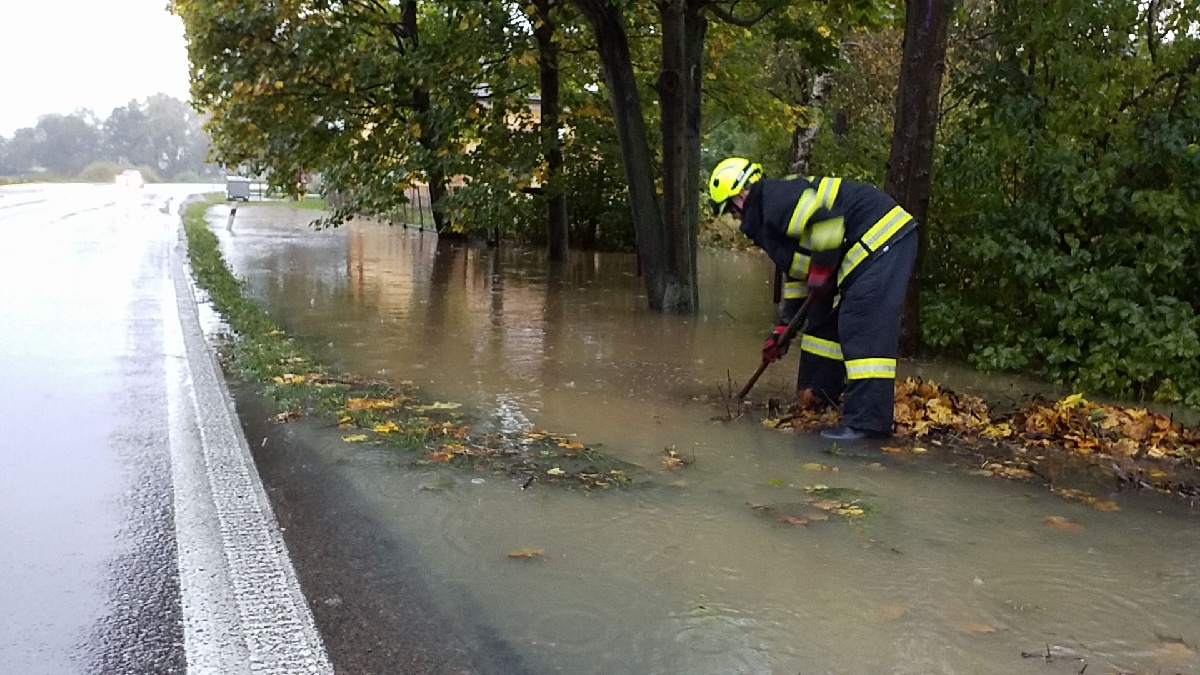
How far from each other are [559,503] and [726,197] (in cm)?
221

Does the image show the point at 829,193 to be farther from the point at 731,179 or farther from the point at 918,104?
the point at 918,104

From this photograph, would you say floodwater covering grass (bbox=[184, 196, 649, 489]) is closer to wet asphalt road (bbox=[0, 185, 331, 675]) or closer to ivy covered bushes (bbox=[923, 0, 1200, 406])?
wet asphalt road (bbox=[0, 185, 331, 675])

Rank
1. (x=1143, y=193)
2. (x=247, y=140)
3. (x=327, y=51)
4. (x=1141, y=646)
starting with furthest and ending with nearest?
(x=247, y=140) → (x=327, y=51) → (x=1143, y=193) → (x=1141, y=646)

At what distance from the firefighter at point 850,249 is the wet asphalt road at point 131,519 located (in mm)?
3105

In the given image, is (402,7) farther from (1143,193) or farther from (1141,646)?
(1141,646)

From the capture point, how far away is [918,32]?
27.7 ft

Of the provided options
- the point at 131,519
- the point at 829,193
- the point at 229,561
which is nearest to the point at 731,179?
the point at 829,193

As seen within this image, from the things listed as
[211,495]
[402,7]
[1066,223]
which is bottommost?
[211,495]

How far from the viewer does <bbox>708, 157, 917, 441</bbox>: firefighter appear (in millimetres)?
6027

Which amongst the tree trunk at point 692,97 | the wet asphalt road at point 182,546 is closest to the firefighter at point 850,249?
the wet asphalt road at point 182,546

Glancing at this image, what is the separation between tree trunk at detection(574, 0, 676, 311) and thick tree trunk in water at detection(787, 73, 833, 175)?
699 centimetres

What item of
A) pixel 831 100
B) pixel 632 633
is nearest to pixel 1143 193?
pixel 632 633

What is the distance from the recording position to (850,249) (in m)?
6.18

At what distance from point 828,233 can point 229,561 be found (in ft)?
12.0
